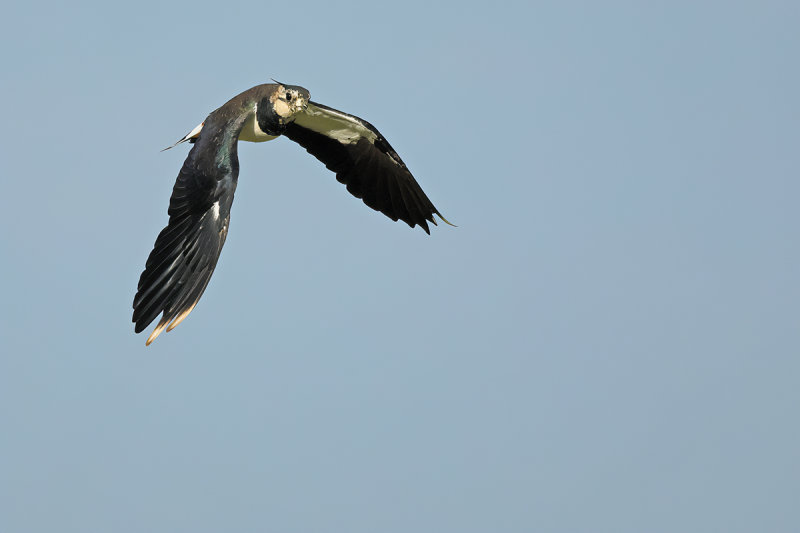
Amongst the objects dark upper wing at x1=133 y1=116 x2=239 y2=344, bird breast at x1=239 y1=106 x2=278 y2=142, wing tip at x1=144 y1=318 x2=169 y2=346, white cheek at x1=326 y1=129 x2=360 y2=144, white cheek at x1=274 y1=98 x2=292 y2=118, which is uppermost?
white cheek at x1=326 y1=129 x2=360 y2=144

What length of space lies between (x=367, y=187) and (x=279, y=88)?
2.55 metres

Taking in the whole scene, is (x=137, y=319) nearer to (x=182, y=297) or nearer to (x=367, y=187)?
(x=182, y=297)

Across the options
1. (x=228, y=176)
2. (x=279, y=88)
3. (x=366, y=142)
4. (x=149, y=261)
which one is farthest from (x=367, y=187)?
(x=149, y=261)

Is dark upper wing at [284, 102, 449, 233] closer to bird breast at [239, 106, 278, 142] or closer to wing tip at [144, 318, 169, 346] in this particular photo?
bird breast at [239, 106, 278, 142]

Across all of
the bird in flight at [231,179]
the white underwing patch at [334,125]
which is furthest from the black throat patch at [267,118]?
the white underwing patch at [334,125]

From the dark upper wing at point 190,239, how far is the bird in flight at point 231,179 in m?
0.01

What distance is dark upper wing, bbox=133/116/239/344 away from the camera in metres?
11.8

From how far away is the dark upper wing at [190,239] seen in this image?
38.9 ft

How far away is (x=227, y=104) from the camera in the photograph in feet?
46.7

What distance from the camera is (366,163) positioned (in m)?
16.3

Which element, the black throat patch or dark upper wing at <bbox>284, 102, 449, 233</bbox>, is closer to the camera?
the black throat patch

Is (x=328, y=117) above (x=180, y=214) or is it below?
above

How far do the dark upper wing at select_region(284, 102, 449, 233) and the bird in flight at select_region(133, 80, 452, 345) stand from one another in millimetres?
14

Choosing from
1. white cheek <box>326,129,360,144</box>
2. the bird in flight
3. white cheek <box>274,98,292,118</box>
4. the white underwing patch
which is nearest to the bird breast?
the bird in flight
